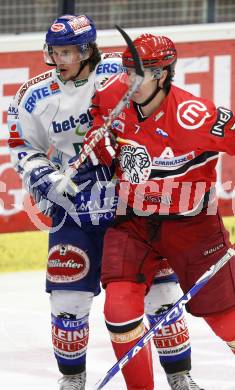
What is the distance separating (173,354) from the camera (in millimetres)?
4664

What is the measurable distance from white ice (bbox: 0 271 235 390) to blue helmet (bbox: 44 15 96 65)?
1.21 m

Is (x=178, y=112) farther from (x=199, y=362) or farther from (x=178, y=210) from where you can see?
(x=199, y=362)

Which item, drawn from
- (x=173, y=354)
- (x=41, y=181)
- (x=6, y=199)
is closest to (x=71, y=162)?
(x=41, y=181)

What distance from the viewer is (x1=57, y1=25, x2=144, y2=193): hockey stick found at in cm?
412

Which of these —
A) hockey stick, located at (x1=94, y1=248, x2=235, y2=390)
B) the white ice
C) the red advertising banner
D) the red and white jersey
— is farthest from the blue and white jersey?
the red advertising banner

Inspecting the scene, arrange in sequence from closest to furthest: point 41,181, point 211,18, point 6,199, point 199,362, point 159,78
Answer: point 159,78 → point 41,181 → point 199,362 → point 6,199 → point 211,18

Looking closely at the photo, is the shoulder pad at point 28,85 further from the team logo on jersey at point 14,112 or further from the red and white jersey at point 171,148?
the red and white jersey at point 171,148

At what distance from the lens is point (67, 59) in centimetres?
452

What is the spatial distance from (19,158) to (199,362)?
1153mm

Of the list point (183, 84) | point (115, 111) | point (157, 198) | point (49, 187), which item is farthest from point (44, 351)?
point (183, 84)

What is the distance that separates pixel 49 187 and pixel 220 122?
2.23ft

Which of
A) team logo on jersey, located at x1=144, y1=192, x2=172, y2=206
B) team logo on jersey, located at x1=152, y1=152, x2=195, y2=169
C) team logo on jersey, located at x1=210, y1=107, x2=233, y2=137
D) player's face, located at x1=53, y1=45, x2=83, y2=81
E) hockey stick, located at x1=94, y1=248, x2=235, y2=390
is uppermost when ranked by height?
player's face, located at x1=53, y1=45, x2=83, y2=81

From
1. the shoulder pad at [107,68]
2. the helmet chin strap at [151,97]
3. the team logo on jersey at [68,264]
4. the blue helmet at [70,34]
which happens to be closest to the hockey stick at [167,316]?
the team logo on jersey at [68,264]

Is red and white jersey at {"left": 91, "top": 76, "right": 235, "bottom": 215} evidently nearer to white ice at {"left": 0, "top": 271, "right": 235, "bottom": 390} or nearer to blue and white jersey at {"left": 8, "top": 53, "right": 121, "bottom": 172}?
blue and white jersey at {"left": 8, "top": 53, "right": 121, "bottom": 172}
